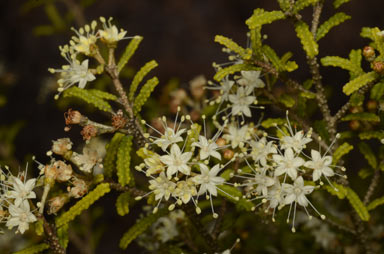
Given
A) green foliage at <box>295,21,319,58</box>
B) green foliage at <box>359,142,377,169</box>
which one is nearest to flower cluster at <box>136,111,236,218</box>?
green foliage at <box>295,21,319,58</box>

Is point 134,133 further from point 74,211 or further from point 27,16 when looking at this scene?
point 27,16

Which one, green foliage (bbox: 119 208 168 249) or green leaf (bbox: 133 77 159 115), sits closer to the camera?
green leaf (bbox: 133 77 159 115)

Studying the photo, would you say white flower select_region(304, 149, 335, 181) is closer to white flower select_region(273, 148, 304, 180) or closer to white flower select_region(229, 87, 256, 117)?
white flower select_region(273, 148, 304, 180)

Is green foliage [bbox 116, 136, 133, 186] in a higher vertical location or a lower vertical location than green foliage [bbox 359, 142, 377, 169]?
higher

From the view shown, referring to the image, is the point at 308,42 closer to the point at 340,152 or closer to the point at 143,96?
the point at 340,152

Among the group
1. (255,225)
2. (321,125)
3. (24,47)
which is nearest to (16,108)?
(24,47)

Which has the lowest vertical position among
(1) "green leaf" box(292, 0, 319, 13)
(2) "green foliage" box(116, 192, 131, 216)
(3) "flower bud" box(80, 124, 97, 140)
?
(2) "green foliage" box(116, 192, 131, 216)
